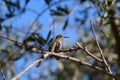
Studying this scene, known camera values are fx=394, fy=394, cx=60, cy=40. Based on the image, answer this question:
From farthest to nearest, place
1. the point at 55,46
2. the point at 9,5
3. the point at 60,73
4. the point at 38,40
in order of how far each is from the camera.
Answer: the point at 60,73 → the point at 9,5 → the point at 38,40 → the point at 55,46

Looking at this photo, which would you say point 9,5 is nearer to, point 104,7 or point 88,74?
point 104,7

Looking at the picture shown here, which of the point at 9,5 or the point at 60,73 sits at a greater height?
the point at 9,5

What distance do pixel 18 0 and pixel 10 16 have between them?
0.09m

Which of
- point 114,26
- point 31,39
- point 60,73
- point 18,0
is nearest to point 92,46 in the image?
point 114,26

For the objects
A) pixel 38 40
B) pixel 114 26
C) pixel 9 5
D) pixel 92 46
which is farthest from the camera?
pixel 92 46

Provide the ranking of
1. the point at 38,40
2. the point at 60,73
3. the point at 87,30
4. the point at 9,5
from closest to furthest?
the point at 38,40, the point at 9,5, the point at 87,30, the point at 60,73

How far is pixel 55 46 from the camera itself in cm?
121

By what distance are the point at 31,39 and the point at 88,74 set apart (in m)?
2.58

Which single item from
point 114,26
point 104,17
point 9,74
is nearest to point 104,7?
point 104,17

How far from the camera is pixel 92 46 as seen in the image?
11.0 feet

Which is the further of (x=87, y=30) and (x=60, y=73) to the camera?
(x=60, y=73)

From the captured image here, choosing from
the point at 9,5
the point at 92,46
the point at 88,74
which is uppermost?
the point at 9,5

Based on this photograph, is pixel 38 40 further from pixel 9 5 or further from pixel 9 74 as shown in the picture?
pixel 9 74

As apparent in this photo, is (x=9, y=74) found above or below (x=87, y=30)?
below
